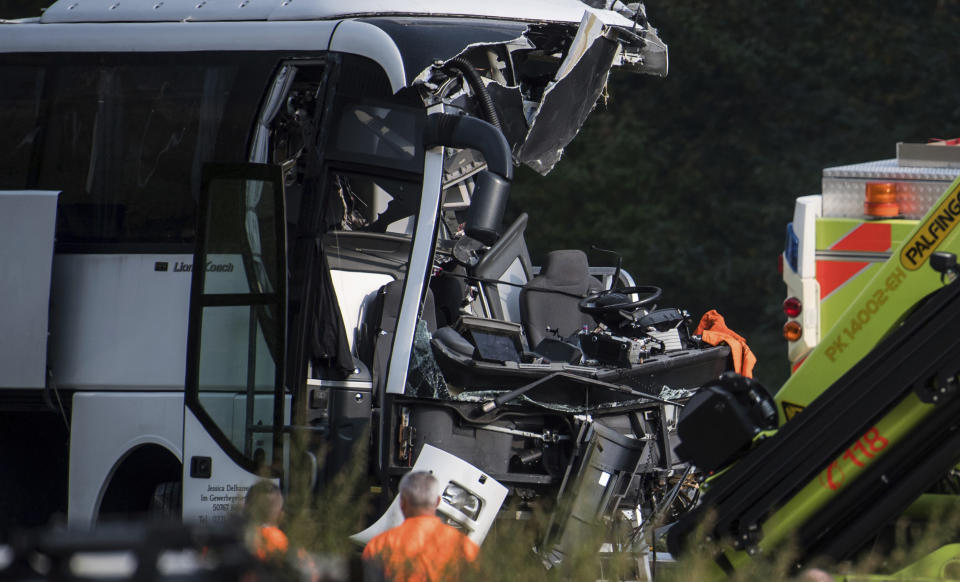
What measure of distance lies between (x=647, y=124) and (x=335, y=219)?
11.8 m

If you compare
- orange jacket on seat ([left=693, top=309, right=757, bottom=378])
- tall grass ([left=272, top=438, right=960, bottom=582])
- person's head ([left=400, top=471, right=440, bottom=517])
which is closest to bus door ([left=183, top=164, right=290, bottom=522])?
tall grass ([left=272, top=438, right=960, bottom=582])

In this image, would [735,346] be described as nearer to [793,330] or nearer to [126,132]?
[793,330]

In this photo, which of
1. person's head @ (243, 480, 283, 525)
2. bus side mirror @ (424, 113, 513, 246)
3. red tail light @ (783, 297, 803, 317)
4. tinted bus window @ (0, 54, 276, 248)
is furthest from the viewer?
tinted bus window @ (0, 54, 276, 248)

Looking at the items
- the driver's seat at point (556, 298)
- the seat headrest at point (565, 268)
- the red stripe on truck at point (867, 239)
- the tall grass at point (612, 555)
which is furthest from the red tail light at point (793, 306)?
the seat headrest at point (565, 268)

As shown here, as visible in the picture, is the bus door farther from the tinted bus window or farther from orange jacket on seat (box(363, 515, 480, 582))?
orange jacket on seat (box(363, 515, 480, 582))

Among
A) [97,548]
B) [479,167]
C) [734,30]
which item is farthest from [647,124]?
[97,548]

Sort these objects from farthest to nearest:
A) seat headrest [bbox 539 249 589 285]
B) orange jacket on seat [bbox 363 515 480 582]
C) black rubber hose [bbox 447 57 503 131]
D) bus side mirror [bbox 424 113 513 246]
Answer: seat headrest [bbox 539 249 589 285] < black rubber hose [bbox 447 57 503 131] < bus side mirror [bbox 424 113 513 246] < orange jacket on seat [bbox 363 515 480 582]

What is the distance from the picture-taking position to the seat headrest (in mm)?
Answer: 8250

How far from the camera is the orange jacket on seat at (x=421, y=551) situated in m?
4.32

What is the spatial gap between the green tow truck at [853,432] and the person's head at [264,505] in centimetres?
143

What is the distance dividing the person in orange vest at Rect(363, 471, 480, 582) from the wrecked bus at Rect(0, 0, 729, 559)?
1.20 metres

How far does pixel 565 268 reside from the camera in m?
8.30

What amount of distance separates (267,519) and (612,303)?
331cm

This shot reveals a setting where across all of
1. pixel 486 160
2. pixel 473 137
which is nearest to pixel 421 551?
pixel 486 160
